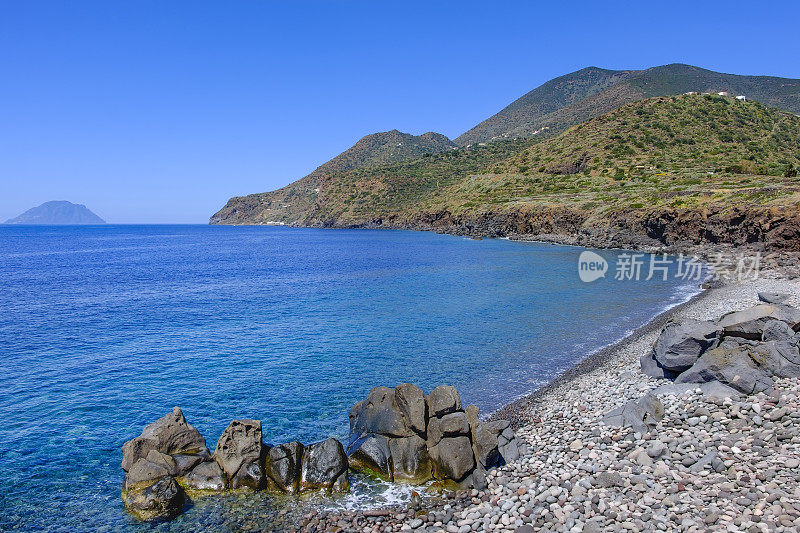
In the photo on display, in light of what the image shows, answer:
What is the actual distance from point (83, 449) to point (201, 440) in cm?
485

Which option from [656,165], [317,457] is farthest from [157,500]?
[656,165]

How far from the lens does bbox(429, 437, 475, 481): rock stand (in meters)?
14.2

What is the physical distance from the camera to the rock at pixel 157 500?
13.3m

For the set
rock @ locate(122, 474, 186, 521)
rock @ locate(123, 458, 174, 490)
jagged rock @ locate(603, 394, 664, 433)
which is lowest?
rock @ locate(122, 474, 186, 521)

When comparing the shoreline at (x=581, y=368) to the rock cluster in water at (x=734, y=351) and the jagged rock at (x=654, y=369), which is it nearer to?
the jagged rock at (x=654, y=369)

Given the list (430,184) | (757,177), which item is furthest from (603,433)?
(430,184)

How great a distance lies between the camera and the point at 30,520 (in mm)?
13320

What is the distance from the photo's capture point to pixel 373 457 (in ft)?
49.9

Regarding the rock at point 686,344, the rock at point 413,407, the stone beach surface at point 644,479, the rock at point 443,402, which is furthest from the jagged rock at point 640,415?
the rock at point 413,407

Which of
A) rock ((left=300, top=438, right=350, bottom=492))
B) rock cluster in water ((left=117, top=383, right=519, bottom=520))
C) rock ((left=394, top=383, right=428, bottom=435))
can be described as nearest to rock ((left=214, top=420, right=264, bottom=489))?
rock cluster in water ((left=117, top=383, right=519, bottom=520))

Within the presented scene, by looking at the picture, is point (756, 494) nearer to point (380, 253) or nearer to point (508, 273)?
point (508, 273)

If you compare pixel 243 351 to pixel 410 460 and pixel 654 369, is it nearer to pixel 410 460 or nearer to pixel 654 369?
pixel 410 460

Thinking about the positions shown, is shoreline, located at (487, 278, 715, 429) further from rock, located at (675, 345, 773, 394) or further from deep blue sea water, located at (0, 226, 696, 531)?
rock, located at (675, 345, 773, 394)

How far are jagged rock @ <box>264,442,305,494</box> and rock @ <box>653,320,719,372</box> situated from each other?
47.8 ft
